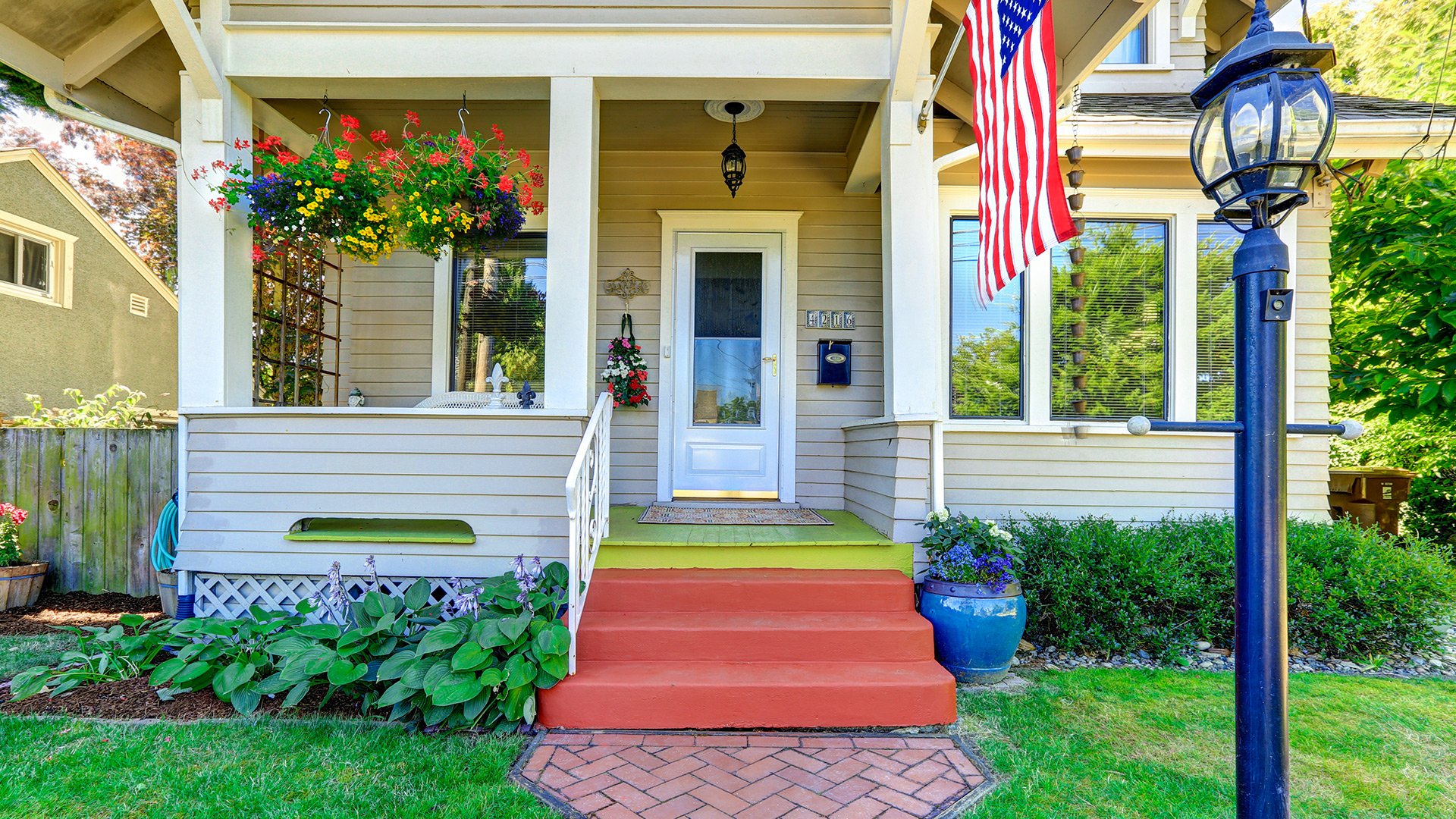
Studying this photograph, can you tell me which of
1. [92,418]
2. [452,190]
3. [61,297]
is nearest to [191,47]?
[452,190]

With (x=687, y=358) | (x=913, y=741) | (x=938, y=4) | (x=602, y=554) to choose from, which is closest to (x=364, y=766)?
(x=602, y=554)

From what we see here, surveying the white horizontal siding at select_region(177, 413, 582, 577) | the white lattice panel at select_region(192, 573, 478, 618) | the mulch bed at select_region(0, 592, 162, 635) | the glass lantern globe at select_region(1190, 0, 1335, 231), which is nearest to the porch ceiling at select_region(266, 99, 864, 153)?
the white horizontal siding at select_region(177, 413, 582, 577)

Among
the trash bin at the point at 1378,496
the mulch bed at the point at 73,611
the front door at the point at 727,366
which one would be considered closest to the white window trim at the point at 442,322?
the front door at the point at 727,366

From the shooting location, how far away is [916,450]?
11.5 feet

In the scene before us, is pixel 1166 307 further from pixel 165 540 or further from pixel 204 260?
pixel 165 540

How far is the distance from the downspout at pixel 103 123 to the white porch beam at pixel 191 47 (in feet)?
1.01

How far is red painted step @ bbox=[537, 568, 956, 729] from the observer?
2.74 metres

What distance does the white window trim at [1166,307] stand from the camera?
449 centimetres

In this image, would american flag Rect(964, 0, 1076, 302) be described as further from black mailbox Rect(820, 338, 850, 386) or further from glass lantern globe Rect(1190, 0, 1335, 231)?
black mailbox Rect(820, 338, 850, 386)

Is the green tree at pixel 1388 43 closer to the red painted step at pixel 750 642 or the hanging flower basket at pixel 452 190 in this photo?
the red painted step at pixel 750 642

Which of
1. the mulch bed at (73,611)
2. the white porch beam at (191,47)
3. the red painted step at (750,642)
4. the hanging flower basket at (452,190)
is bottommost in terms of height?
the mulch bed at (73,611)

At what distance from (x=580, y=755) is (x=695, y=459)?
249cm

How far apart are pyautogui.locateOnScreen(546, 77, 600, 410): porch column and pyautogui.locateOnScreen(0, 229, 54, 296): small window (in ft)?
23.7

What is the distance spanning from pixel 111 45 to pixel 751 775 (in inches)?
185
